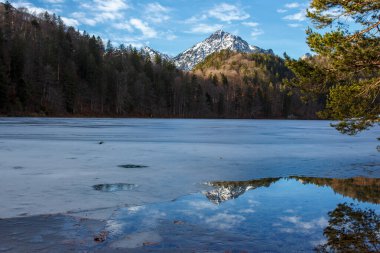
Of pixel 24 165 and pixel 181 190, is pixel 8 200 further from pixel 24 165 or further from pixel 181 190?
pixel 24 165

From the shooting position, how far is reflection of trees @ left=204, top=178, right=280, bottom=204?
840cm

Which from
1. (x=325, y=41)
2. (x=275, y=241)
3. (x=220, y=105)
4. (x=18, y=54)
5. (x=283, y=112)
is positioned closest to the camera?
(x=275, y=241)

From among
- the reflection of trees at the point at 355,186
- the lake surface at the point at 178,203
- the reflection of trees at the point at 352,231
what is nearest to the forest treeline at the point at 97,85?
the lake surface at the point at 178,203

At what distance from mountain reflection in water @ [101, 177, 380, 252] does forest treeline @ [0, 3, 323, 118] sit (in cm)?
6771

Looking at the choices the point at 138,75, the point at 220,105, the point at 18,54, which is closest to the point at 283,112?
the point at 220,105

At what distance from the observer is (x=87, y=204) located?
284 inches

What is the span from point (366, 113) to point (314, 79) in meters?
2.46

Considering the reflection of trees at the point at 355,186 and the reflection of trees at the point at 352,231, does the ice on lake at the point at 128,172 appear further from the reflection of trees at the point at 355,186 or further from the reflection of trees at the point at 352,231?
the reflection of trees at the point at 352,231

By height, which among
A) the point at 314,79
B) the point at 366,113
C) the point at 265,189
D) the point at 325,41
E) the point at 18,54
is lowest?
the point at 265,189

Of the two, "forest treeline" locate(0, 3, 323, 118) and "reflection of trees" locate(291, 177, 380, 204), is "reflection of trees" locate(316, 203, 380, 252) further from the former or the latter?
"forest treeline" locate(0, 3, 323, 118)

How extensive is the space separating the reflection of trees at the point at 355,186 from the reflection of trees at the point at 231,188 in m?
1.35

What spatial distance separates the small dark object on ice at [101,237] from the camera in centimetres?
516

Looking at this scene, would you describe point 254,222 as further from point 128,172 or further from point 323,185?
point 128,172

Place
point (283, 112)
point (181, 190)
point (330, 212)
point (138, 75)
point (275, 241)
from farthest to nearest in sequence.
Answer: point (283, 112), point (138, 75), point (181, 190), point (330, 212), point (275, 241)
